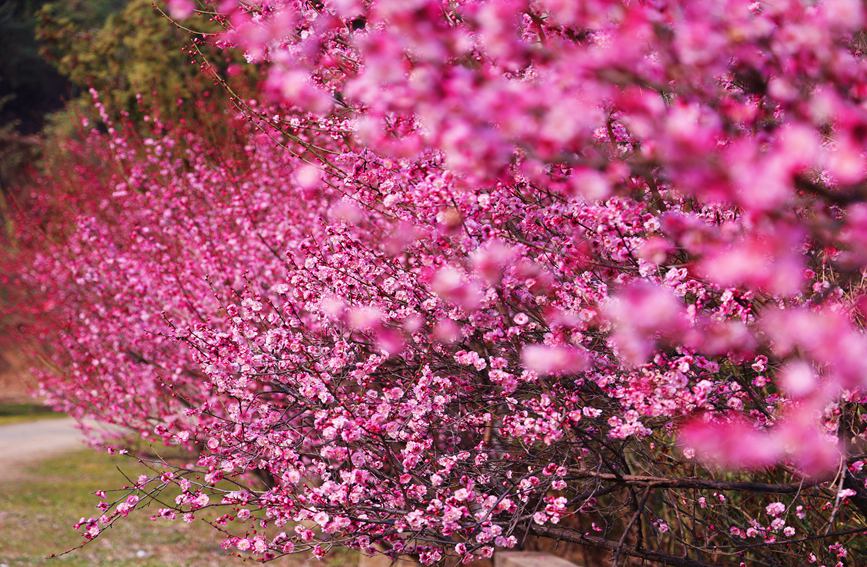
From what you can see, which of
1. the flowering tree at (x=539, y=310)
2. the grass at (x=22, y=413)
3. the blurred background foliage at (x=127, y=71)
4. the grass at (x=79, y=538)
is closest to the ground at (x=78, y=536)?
the grass at (x=79, y=538)

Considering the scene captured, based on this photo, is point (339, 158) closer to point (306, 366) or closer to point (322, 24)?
point (322, 24)

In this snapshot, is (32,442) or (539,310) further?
(32,442)

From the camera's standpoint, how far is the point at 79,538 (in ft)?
32.1

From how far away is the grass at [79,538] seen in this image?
8.84m

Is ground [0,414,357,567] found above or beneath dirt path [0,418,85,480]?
above

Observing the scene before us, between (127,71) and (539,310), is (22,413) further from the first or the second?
(539,310)

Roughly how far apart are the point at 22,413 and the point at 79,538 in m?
12.6

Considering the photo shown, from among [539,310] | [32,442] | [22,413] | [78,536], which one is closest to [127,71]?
[32,442]

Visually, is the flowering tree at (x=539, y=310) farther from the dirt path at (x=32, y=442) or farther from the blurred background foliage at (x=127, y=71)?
the dirt path at (x=32, y=442)

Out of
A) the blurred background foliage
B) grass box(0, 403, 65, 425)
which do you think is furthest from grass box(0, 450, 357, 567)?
grass box(0, 403, 65, 425)

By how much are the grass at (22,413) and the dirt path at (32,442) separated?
2.83ft

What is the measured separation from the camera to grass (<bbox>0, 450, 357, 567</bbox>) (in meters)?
8.84

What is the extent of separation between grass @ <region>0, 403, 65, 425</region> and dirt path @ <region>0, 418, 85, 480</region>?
0.86 meters

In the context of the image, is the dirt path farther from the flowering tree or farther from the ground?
the flowering tree
